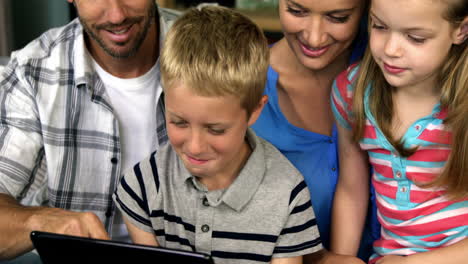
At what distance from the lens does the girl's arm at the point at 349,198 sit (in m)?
1.42

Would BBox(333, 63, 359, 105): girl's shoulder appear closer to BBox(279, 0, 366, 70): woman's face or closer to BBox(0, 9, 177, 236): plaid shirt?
BBox(279, 0, 366, 70): woman's face

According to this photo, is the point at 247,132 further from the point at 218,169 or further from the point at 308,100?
the point at 308,100

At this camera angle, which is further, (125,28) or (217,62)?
(125,28)

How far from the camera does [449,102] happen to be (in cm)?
121

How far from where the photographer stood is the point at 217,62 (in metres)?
1.10

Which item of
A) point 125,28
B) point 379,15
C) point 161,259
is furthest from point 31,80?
point 379,15

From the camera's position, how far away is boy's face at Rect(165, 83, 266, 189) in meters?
1.08

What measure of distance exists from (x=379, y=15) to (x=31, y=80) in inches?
35.7

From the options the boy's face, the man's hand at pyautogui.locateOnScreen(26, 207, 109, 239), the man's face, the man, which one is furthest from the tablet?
the man's face

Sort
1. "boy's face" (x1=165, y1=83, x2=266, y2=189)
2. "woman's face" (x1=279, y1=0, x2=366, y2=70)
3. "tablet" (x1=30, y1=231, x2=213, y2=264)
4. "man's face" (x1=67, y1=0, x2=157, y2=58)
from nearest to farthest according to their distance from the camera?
"tablet" (x1=30, y1=231, x2=213, y2=264) → "boy's face" (x1=165, y1=83, x2=266, y2=189) → "woman's face" (x1=279, y1=0, x2=366, y2=70) → "man's face" (x1=67, y1=0, x2=157, y2=58)

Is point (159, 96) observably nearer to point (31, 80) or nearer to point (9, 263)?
point (31, 80)

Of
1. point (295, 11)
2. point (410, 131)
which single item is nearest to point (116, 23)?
point (295, 11)

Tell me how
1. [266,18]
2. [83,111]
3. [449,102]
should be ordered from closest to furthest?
[449,102] → [83,111] → [266,18]

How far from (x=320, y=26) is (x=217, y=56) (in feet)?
1.09
